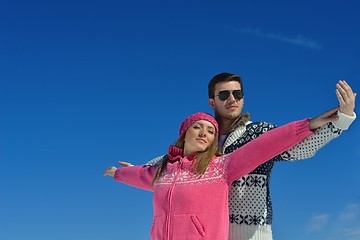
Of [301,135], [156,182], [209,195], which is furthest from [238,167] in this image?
[156,182]

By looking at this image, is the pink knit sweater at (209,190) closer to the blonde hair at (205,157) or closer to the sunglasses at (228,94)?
the blonde hair at (205,157)

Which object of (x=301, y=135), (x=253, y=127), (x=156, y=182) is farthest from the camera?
(x=156, y=182)

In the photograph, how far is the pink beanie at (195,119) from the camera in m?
6.48

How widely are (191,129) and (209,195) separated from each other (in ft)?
3.29

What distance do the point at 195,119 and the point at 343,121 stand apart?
2.00 meters

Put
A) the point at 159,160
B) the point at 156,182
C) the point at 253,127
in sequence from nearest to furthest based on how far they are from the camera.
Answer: the point at 253,127, the point at 156,182, the point at 159,160

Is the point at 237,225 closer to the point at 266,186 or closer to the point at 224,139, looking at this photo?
the point at 266,186

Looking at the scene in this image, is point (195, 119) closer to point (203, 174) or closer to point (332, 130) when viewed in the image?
point (203, 174)

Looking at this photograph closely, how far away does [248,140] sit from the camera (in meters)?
6.26

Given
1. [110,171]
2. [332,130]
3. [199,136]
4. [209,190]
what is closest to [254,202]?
[209,190]

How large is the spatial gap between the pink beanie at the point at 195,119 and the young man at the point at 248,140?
0.24 metres

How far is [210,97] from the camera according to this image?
692cm

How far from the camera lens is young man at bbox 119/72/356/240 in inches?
210

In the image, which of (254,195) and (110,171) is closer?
(254,195)
